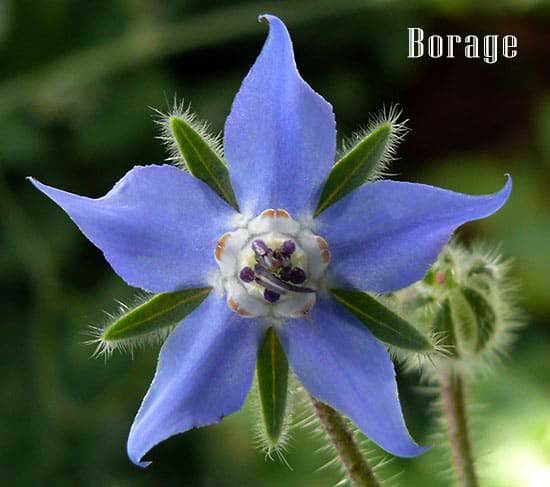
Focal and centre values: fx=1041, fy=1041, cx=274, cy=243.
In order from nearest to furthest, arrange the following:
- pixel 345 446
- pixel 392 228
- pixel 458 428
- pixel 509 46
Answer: pixel 392 228
pixel 345 446
pixel 458 428
pixel 509 46

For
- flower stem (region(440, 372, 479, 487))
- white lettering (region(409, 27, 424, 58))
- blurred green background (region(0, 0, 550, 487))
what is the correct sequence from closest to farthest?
1. flower stem (region(440, 372, 479, 487))
2. blurred green background (region(0, 0, 550, 487))
3. white lettering (region(409, 27, 424, 58))

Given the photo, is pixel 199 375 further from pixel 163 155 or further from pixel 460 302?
pixel 163 155

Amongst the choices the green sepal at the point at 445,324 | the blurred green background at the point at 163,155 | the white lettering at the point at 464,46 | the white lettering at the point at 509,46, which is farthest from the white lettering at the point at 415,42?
the green sepal at the point at 445,324

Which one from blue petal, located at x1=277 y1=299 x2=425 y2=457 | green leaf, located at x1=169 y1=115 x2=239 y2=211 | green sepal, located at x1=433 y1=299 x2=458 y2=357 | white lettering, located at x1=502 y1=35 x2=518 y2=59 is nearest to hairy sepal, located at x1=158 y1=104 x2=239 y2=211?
green leaf, located at x1=169 y1=115 x2=239 y2=211

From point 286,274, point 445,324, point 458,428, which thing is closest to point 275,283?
point 286,274

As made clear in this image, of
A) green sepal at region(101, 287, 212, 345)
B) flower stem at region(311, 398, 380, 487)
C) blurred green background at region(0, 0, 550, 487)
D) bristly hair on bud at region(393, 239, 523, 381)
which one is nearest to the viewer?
green sepal at region(101, 287, 212, 345)

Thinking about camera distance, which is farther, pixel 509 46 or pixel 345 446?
pixel 509 46

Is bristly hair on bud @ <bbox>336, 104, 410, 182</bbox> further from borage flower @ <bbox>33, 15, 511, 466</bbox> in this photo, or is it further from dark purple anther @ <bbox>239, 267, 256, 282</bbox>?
dark purple anther @ <bbox>239, 267, 256, 282</bbox>
